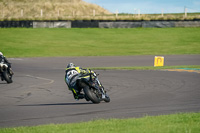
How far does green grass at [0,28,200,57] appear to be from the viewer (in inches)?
1619

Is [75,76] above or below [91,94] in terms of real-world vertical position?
above

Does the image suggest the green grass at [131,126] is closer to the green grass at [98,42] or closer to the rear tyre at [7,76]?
the rear tyre at [7,76]

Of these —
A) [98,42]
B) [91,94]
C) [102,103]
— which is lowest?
[98,42]

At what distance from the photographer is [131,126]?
8945 mm

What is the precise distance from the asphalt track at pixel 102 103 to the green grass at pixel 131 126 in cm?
94

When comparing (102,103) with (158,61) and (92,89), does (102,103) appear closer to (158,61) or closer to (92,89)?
(92,89)

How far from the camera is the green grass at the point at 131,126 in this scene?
8.45 metres

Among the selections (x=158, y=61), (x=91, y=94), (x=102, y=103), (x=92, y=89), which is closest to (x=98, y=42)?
(x=158, y=61)

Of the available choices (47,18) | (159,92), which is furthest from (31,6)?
(159,92)

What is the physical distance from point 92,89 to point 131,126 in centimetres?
402

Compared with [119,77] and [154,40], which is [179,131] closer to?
[119,77]

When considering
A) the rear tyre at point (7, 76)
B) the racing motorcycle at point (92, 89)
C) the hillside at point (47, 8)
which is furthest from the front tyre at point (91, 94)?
the hillside at point (47, 8)

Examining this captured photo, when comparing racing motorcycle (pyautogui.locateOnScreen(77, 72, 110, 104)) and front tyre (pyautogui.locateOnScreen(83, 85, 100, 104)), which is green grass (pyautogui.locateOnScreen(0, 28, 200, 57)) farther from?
front tyre (pyautogui.locateOnScreen(83, 85, 100, 104))

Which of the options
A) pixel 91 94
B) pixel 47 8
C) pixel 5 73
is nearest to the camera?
pixel 91 94
